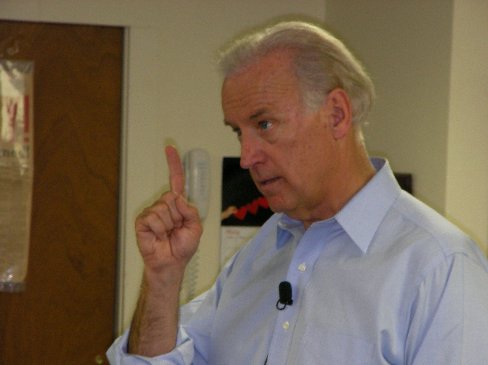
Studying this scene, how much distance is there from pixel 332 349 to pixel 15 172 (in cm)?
200

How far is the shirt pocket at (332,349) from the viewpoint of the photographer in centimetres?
115

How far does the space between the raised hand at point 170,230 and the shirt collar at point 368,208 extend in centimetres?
26

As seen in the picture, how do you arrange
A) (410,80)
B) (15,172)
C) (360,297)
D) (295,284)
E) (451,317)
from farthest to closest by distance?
(15,172)
(410,80)
(295,284)
(360,297)
(451,317)

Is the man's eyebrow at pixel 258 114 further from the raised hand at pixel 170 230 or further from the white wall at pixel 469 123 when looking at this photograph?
the white wall at pixel 469 123

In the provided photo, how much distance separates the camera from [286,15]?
3.04m

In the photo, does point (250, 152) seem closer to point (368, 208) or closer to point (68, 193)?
point (368, 208)

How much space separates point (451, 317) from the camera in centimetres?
107

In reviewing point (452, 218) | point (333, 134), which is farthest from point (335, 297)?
point (452, 218)

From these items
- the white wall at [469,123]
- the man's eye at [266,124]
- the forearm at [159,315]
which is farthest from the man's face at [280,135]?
the white wall at [469,123]

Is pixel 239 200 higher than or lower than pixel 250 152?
lower

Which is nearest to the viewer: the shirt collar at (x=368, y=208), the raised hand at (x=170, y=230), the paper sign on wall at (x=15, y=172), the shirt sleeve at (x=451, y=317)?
the shirt sleeve at (x=451, y=317)

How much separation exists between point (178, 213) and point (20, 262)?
171cm

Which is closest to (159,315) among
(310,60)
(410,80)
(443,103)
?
(310,60)

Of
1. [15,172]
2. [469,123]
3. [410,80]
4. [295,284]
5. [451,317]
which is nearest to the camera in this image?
[451,317]
